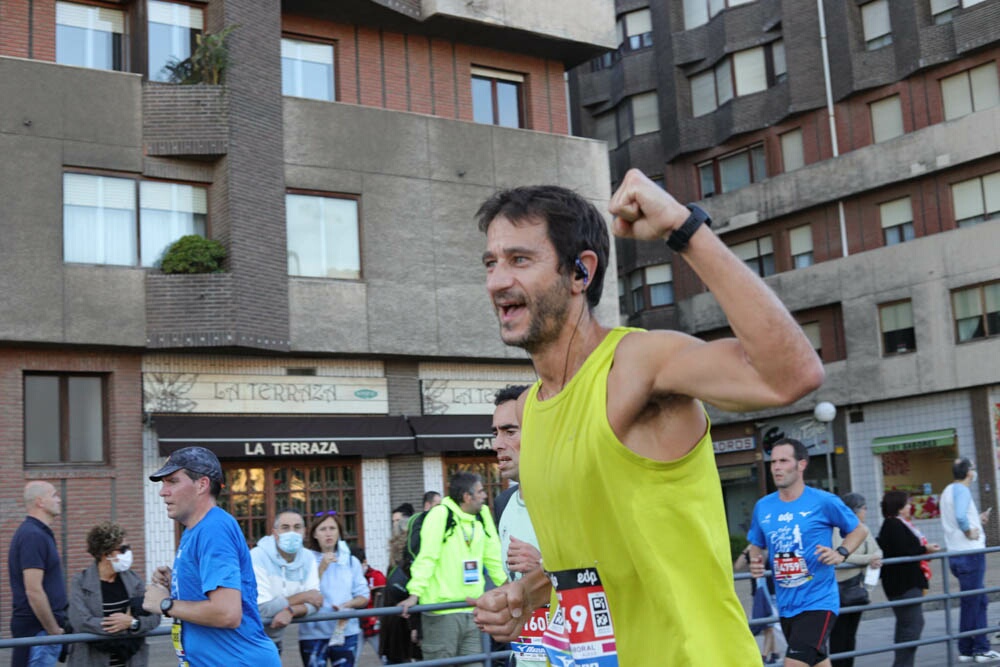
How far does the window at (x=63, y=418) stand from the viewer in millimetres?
20969

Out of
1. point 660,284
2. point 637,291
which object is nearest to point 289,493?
Result: point 660,284

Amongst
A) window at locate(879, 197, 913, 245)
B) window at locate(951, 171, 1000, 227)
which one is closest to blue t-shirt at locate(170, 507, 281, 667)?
window at locate(951, 171, 1000, 227)

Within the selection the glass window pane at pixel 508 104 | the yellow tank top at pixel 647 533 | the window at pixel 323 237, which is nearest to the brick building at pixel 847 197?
the glass window pane at pixel 508 104

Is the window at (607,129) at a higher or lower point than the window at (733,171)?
higher

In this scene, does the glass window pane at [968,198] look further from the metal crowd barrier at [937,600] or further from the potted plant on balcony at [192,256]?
the metal crowd barrier at [937,600]

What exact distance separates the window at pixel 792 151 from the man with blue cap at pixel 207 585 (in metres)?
33.9

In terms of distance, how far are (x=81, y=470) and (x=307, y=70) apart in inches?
361

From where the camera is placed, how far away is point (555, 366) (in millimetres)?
3033

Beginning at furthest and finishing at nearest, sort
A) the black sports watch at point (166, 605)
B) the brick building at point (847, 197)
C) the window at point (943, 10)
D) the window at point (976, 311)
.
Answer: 1. the window at point (943, 10)
2. the brick building at point (847, 197)
3. the window at point (976, 311)
4. the black sports watch at point (166, 605)

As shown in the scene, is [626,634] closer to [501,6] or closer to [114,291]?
[114,291]

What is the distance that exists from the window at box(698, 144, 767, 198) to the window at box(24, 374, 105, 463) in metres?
24.2

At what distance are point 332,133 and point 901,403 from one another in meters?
19.3

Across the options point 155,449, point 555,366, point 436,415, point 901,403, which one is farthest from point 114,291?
point 901,403

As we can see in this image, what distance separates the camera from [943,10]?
3453 centimetres
